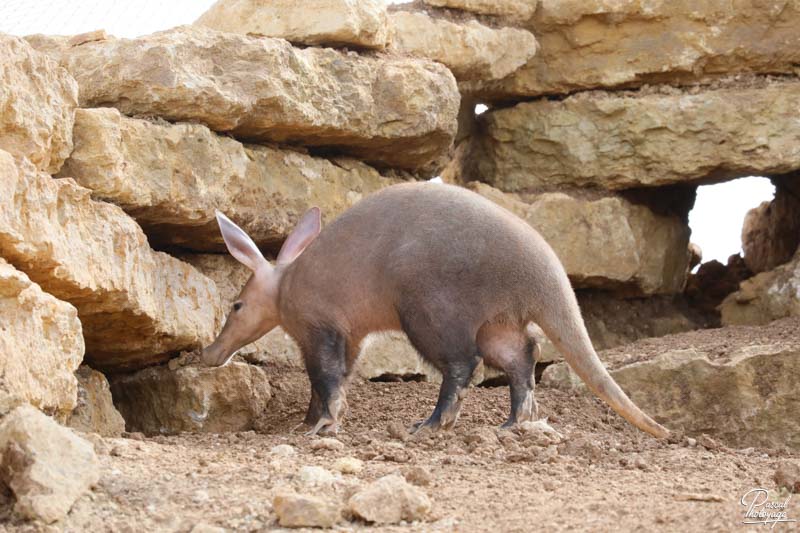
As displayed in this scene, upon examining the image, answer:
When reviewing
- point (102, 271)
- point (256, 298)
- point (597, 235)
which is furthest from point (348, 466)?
point (597, 235)

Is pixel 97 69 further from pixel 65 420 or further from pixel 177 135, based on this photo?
pixel 65 420

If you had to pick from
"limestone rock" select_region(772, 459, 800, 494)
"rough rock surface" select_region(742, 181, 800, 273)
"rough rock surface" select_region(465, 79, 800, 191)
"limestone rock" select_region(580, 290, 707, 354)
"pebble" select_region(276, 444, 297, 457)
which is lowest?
"pebble" select_region(276, 444, 297, 457)

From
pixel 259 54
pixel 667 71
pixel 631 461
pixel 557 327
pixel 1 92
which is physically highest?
pixel 667 71

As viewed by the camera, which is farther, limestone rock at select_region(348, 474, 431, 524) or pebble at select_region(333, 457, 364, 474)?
pebble at select_region(333, 457, 364, 474)

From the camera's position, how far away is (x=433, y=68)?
309 inches

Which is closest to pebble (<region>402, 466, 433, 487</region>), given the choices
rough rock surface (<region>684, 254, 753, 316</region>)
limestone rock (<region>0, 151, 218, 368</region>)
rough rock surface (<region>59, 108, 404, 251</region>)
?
limestone rock (<region>0, 151, 218, 368</region>)

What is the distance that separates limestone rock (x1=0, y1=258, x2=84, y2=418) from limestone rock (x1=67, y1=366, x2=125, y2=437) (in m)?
0.98

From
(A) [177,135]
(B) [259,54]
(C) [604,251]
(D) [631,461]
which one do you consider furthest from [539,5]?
(D) [631,461]

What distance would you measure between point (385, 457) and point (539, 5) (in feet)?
16.2

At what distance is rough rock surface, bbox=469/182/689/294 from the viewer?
27.4 ft

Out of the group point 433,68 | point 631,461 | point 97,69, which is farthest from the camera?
point 433,68

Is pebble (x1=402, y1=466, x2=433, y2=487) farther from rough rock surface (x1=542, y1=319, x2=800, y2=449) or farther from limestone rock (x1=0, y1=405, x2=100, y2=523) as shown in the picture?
rough rock surface (x1=542, y1=319, x2=800, y2=449)

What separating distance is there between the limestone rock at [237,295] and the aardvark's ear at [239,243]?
0.54 meters

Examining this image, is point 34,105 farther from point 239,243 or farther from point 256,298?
point 256,298
